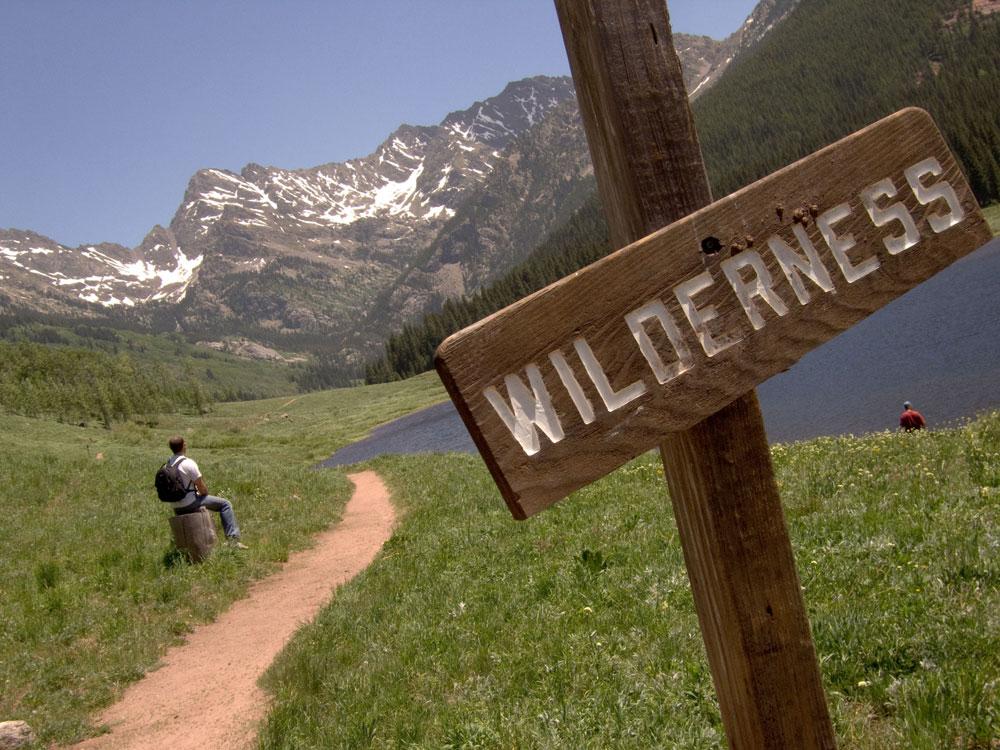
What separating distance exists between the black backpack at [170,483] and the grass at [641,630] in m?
4.56

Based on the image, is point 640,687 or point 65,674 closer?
point 640,687

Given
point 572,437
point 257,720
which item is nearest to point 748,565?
point 572,437

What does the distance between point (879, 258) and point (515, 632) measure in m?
5.63

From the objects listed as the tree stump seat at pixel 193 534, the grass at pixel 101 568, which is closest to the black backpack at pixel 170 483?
the tree stump seat at pixel 193 534

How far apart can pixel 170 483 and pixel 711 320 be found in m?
13.7

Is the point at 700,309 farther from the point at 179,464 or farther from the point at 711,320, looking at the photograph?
the point at 179,464

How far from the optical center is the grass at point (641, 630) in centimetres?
444

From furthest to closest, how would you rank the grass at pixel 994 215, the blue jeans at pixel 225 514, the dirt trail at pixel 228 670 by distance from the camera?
the grass at pixel 994 215, the blue jeans at pixel 225 514, the dirt trail at pixel 228 670

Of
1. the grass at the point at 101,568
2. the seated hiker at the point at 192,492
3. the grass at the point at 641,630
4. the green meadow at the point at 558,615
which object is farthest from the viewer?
the seated hiker at the point at 192,492

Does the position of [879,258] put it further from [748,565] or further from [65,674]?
[65,674]

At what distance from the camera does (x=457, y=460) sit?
27.0 metres

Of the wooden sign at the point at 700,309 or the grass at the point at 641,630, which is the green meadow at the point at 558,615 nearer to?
the grass at the point at 641,630

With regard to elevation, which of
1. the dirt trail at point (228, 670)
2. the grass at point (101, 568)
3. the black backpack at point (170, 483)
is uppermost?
the black backpack at point (170, 483)

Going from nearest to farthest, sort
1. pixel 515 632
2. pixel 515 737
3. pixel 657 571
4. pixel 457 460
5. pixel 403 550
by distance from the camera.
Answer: pixel 515 737, pixel 515 632, pixel 657 571, pixel 403 550, pixel 457 460
